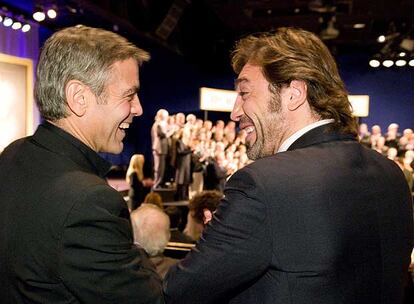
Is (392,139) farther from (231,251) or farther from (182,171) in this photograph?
(231,251)

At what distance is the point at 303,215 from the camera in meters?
1.00

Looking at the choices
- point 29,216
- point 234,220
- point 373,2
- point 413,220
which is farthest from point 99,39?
point 373,2

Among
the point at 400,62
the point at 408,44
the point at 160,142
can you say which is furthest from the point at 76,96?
the point at 400,62

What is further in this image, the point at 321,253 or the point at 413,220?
the point at 413,220

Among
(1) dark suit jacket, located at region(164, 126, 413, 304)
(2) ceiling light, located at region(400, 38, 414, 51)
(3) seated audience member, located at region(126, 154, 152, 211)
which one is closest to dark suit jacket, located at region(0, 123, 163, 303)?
(1) dark suit jacket, located at region(164, 126, 413, 304)

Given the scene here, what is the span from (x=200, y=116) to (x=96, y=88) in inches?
537

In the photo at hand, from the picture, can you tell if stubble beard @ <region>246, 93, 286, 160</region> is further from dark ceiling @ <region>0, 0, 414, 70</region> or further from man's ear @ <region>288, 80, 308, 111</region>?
dark ceiling @ <region>0, 0, 414, 70</region>

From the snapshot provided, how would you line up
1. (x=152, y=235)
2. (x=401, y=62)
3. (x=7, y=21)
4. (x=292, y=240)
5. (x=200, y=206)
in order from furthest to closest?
(x=401, y=62) < (x=7, y=21) < (x=200, y=206) < (x=152, y=235) < (x=292, y=240)

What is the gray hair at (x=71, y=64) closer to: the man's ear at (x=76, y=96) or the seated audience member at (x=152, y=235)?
the man's ear at (x=76, y=96)

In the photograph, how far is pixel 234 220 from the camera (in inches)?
39.4

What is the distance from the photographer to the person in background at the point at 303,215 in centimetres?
99

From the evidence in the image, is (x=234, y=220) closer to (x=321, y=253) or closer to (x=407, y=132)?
(x=321, y=253)

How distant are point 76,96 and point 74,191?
0.25 metres

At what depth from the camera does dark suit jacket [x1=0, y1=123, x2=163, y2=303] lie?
3.34ft
